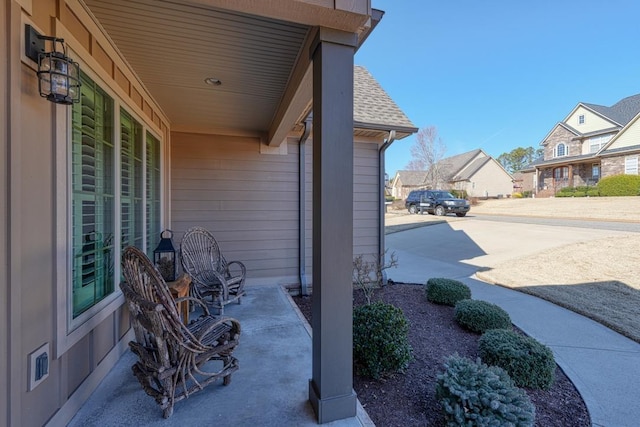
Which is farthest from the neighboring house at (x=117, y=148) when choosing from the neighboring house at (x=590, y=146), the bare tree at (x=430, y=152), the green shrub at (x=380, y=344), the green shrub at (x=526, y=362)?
the bare tree at (x=430, y=152)

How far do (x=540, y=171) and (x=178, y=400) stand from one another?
100ft

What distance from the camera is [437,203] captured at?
17172 millimetres

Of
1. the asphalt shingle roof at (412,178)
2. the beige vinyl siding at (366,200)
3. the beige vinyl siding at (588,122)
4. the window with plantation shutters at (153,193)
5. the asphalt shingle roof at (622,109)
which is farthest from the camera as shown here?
the asphalt shingle roof at (412,178)

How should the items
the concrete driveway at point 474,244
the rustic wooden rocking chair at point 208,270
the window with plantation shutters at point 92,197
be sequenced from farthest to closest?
1. the concrete driveway at point 474,244
2. the rustic wooden rocking chair at point 208,270
3. the window with plantation shutters at point 92,197

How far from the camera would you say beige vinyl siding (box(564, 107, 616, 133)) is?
66.0 feet

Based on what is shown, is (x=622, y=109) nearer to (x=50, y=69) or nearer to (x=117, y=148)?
(x=117, y=148)

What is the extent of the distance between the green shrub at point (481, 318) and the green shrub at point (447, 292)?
0.68 meters

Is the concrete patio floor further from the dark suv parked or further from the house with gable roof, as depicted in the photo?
the house with gable roof

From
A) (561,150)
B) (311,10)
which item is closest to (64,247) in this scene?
(311,10)

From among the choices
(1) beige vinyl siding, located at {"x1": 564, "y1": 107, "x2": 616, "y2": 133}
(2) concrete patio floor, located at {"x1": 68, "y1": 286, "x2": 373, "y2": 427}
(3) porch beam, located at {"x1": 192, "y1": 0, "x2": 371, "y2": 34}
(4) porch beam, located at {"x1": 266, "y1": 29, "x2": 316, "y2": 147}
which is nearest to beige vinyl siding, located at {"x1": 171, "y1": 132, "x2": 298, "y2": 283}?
(4) porch beam, located at {"x1": 266, "y1": 29, "x2": 316, "y2": 147}

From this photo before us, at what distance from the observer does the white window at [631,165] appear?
17.0m

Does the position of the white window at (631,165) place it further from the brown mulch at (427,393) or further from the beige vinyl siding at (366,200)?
the brown mulch at (427,393)

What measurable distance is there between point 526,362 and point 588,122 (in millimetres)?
27228

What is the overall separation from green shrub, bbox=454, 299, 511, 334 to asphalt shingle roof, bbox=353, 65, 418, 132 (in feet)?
10.0
